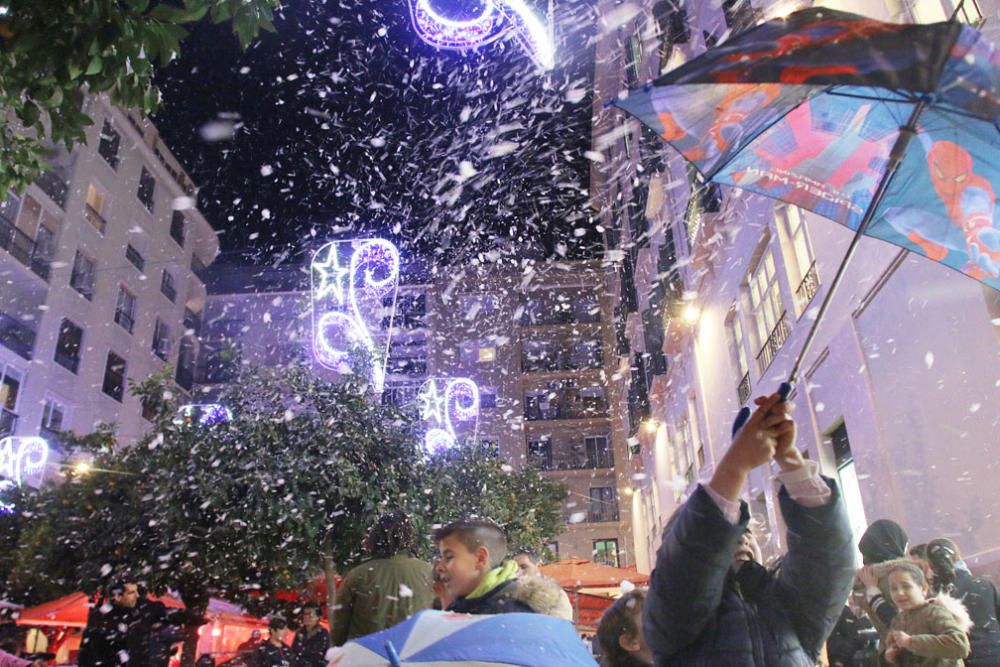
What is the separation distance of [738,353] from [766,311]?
2353mm

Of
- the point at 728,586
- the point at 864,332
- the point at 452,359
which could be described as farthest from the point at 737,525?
the point at 452,359

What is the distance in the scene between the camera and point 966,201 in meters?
2.59

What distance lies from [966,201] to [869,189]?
31 centimetres

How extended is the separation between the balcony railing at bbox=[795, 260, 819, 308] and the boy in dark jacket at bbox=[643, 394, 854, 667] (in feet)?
28.3

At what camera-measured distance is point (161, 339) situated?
31094mm

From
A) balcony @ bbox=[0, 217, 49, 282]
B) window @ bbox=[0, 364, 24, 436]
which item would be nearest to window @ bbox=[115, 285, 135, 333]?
balcony @ bbox=[0, 217, 49, 282]

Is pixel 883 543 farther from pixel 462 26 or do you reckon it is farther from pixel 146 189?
pixel 146 189

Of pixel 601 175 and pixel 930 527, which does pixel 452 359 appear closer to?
pixel 601 175

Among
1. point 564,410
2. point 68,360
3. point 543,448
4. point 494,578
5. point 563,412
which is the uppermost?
point 564,410

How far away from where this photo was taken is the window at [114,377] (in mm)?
26641

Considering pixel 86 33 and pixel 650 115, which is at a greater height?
pixel 86 33

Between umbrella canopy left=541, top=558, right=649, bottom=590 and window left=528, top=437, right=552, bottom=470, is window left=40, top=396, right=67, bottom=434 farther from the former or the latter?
window left=528, top=437, right=552, bottom=470

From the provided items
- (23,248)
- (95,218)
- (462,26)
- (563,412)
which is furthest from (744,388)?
(563,412)

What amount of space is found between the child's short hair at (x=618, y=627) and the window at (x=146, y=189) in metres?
30.7
